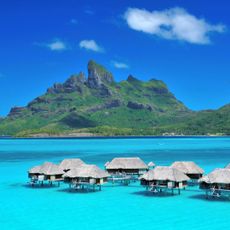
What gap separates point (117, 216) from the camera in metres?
31.6

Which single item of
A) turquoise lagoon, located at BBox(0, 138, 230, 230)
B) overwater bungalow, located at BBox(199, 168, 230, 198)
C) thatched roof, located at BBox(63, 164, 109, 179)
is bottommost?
turquoise lagoon, located at BBox(0, 138, 230, 230)

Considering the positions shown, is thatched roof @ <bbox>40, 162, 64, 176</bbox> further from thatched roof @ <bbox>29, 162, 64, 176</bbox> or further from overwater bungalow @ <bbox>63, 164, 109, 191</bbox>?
overwater bungalow @ <bbox>63, 164, 109, 191</bbox>

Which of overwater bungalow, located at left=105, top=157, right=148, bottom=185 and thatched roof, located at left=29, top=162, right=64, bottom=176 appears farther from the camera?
overwater bungalow, located at left=105, top=157, right=148, bottom=185

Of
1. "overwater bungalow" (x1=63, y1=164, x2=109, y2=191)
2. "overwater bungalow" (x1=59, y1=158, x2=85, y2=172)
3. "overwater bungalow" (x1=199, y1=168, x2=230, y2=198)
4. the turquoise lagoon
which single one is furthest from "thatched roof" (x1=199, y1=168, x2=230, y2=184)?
"overwater bungalow" (x1=59, y1=158, x2=85, y2=172)

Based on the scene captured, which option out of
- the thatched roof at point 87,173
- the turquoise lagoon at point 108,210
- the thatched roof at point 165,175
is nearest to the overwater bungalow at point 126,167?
the turquoise lagoon at point 108,210

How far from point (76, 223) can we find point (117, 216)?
364 cm

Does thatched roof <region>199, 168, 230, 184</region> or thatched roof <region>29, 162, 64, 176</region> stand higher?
thatched roof <region>29, 162, 64, 176</region>

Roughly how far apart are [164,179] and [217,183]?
501 cm

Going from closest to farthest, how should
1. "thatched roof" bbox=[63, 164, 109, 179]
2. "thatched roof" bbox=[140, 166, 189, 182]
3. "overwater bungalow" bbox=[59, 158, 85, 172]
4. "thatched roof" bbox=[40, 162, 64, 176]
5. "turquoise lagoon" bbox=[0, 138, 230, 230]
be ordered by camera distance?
"turquoise lagoon" bbox=[0, 138, 230, 230], "thatched roof" bbox=[140, 166, 189, 182], "thatched roof" bbox=[63, 164, 109, 179], "thatched roof" bbox=[40, 162, 64, 176], "overwater bungalow" bbox=[59, 158, 85, 172]

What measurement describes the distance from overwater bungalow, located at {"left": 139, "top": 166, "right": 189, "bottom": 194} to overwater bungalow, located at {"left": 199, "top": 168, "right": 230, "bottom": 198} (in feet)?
7.57

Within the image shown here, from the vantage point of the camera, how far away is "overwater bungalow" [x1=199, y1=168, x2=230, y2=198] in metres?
37.6

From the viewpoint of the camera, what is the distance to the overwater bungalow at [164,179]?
39.7m

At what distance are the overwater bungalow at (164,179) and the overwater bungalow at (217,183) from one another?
7.57 ft

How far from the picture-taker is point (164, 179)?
39531 millimetres
